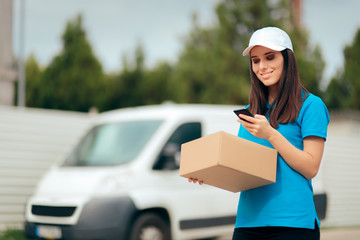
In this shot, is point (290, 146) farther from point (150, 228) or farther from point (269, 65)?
point (150, 228)

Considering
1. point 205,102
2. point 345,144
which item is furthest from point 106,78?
point 345,144

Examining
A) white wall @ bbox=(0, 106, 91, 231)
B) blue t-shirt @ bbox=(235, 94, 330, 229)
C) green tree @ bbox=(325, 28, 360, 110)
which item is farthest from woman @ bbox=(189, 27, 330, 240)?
green tree @ bbox=(325, 28, 360, 110)

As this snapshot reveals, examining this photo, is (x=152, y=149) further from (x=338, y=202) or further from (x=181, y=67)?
(x=181, y=67)

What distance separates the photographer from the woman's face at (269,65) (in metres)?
2.58

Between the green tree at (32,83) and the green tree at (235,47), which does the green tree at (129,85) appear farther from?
the green tree at (235,47)

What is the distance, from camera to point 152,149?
274 inches

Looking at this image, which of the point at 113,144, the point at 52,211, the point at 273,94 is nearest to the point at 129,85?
the point at 113,144

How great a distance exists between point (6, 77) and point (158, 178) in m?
3.87

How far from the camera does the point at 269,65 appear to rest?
259cm

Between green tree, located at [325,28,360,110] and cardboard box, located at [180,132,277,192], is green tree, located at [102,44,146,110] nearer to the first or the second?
green tree, located at [325,28,360,110]

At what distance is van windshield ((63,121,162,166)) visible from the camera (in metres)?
7.07

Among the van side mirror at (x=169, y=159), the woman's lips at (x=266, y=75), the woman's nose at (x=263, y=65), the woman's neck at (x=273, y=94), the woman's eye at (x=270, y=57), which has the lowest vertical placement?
the van side mirror at (x=169, y=159)

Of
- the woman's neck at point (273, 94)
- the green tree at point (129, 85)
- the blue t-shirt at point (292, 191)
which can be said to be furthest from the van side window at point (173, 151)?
the green tree at point (129, 85)

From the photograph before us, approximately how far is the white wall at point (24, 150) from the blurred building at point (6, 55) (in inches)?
25.7
